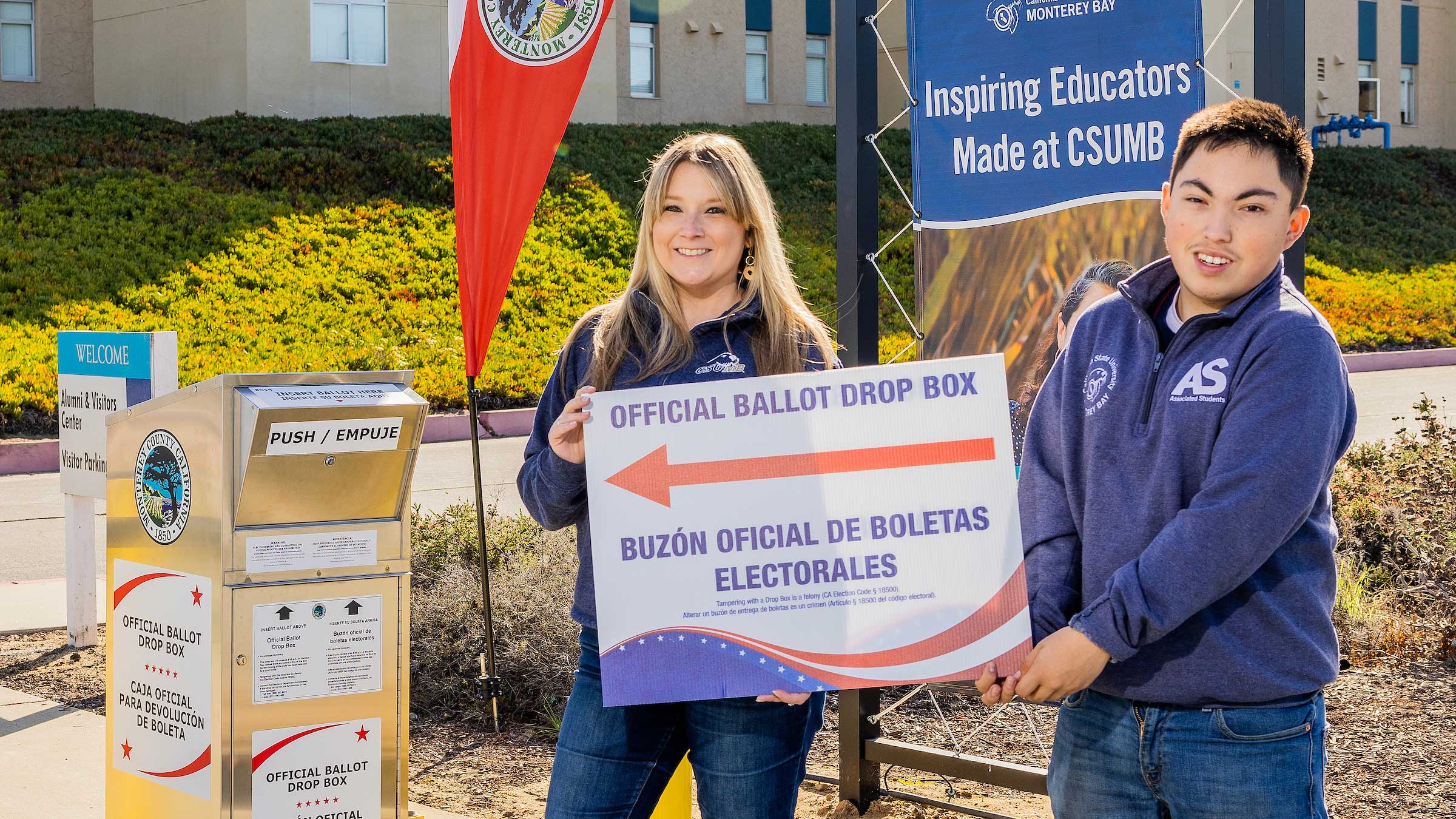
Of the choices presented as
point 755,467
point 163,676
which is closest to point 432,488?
point 163,676

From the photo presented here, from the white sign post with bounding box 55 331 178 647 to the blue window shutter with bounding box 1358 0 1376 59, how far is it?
38912mm

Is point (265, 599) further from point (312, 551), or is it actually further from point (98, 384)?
point (98, 384)

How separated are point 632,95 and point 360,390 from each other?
1118 inches

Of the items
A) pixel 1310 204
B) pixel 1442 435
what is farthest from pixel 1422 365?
pixel 1442 435

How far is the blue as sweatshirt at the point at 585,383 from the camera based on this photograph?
9.15ft

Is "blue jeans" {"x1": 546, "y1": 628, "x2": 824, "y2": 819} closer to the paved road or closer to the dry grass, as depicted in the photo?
the dry grass

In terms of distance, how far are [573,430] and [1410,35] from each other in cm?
4289

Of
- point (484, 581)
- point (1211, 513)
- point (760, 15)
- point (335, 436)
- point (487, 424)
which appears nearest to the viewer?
point (1211, 513)

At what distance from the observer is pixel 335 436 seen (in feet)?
10.6

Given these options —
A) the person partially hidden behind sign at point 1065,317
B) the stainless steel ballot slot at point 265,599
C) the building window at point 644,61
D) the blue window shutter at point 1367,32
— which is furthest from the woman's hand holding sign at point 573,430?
the blue window shutter at point 1367,32

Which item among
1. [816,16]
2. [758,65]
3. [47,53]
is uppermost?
[816,16]

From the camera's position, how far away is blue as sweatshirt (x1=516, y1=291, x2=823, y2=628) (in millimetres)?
2789

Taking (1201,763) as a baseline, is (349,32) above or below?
above

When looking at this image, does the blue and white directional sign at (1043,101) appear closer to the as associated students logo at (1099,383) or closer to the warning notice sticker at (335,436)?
the as associated students logo at (1099,383)
